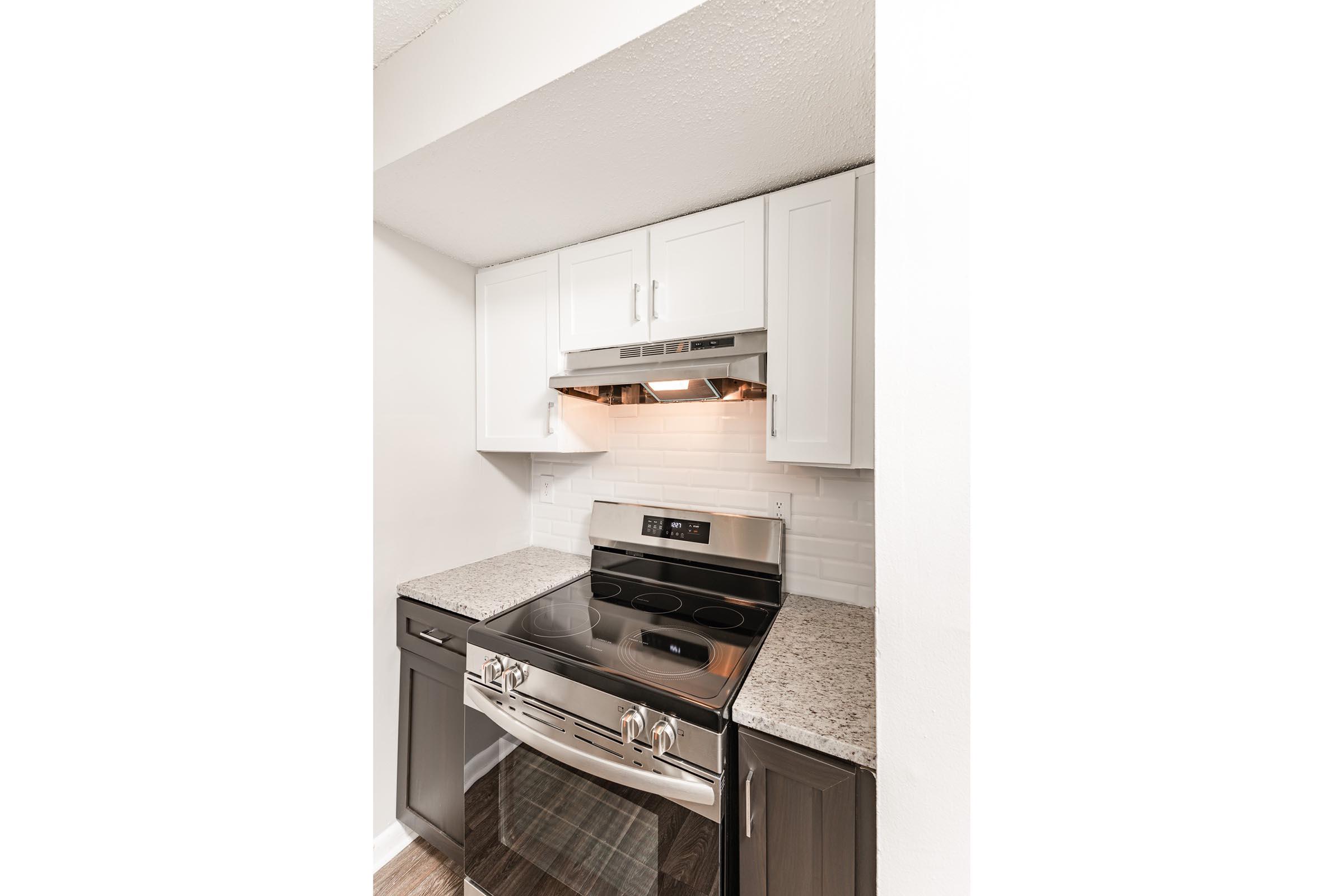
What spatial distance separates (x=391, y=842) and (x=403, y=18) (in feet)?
7.98

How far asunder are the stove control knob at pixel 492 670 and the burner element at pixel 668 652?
344 mm

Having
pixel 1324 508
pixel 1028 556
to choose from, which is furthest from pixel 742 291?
pixel 1324 508

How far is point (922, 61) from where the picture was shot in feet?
2.32

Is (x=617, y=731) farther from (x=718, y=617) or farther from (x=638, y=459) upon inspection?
(x=638, y=459)

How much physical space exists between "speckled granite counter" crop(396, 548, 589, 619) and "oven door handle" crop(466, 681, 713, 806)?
0.24 metres

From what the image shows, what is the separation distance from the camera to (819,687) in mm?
1098

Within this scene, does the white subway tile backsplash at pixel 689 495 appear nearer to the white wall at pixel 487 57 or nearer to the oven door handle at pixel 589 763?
the oven door handle at pixel 589 763

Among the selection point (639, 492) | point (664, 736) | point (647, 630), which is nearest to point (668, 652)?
point (647, 630)

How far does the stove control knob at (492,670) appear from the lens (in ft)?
4.52

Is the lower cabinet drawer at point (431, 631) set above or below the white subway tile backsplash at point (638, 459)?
below

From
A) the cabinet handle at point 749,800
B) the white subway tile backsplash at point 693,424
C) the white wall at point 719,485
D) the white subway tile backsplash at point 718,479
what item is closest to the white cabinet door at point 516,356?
the white wall at point 719,485

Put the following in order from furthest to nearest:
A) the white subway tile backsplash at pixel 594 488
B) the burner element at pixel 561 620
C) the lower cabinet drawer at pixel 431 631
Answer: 1. the white subway tile backsplash at pixel 594 488
2. the lower cabinet drawer at pixel 431 631
3. the burner element at pixel 561 620

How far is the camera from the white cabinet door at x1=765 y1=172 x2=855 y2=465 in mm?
1305
